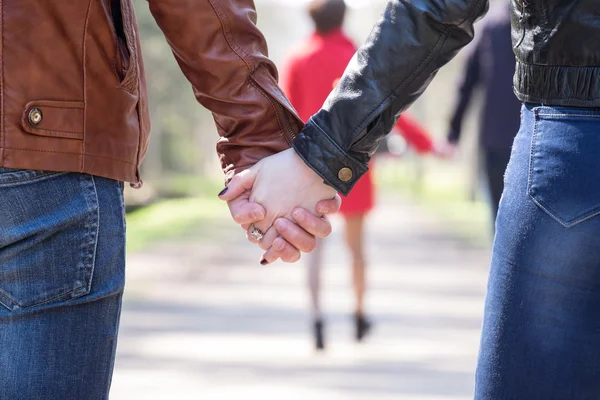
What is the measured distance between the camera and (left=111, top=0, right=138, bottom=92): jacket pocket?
7.56 feet

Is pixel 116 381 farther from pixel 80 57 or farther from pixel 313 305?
pixel 80 57

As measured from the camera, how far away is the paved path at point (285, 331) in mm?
5602

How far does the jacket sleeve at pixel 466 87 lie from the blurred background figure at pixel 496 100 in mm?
16

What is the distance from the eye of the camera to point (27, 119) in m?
2.14

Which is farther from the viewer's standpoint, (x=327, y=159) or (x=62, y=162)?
(x=327, y=159)

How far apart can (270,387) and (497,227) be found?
11.3ft

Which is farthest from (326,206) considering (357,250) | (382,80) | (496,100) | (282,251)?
(357,250)

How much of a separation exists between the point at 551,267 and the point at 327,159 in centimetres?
69

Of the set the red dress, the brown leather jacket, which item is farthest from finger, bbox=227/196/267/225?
the red dress

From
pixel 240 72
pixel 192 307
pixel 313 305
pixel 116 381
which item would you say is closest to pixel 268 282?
pixel 192 307

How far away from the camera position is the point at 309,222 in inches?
112

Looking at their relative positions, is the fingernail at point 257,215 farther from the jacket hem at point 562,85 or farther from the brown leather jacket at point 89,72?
the jacket hem at point 562,85

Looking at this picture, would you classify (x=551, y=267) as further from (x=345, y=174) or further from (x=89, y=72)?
(x=89, y=72)

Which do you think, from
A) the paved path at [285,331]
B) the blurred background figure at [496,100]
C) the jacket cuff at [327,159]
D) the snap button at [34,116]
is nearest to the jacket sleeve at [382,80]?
the jacket cuff at [327,159]
